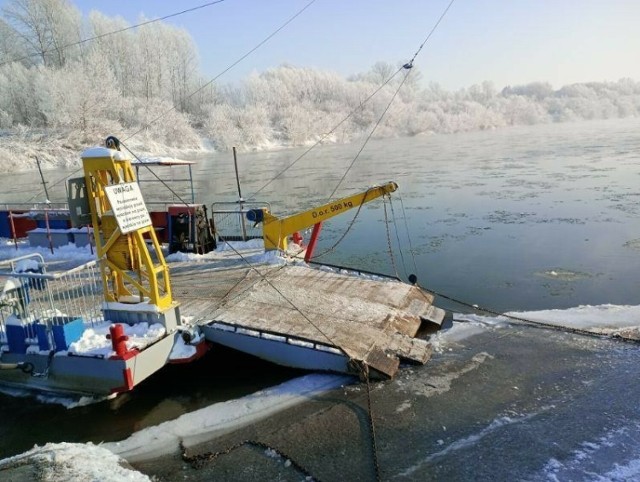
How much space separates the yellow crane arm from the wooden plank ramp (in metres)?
0.92

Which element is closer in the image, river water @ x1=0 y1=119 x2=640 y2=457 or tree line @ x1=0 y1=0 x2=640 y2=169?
river water @ x1=0 y1=119 x2=640 y2=457

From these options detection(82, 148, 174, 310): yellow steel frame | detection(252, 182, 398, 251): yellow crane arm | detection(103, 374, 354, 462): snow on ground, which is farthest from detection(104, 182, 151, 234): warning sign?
detection(252, 182, 398, 251): yellow crane arm

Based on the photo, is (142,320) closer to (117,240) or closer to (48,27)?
(117,240)

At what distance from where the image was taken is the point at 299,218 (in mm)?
11602

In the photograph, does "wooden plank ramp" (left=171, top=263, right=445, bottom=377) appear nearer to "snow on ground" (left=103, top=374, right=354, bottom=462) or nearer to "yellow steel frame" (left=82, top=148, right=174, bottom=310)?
"snow on ground" (left=103, top=374, right=354, bottom=462)

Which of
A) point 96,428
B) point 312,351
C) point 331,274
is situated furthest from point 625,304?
point 96,428

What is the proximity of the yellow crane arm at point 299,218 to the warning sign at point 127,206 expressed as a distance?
4346mm

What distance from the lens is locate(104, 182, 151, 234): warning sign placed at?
705cm

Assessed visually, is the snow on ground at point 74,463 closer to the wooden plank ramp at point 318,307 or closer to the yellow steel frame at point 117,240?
the yellow steel frame at point 117,240

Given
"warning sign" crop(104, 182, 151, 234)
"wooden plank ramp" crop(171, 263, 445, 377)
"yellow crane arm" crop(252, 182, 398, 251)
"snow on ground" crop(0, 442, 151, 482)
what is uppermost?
"warning sign" crop(104, 182, 151, 234)

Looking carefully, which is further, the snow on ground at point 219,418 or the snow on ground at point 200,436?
the snow on ground at point 219,418

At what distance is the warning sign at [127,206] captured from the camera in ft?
23.1

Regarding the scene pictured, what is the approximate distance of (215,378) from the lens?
26.7 ft

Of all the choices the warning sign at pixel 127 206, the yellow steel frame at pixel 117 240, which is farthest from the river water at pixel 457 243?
the warning sign at pixel 127 206
